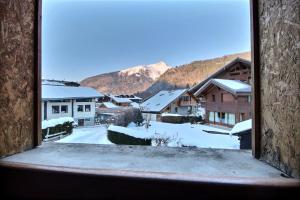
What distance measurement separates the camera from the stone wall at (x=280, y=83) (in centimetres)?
57

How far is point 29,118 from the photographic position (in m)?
0.97

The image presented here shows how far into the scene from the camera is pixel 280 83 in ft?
2.12

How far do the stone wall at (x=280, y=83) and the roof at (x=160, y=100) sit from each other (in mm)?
1535

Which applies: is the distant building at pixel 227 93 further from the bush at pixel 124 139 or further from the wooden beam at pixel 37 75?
the wooden beam at pixel 37 75

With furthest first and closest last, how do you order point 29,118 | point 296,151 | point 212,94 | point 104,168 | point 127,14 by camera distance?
point 212,94 → point 127,14 → point 29,118 → point 104,168 → point 296,151

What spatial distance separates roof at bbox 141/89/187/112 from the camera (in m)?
2.41

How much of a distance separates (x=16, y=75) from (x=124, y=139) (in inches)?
56.6

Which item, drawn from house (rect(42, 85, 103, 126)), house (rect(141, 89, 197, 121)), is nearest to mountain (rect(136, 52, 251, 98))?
house (rect(141, 89, 197, 121))

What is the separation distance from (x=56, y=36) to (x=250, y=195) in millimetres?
1756

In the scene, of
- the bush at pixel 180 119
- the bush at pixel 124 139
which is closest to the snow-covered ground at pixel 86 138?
the bush at pixel 124 139

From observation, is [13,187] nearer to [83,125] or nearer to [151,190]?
[151,190]

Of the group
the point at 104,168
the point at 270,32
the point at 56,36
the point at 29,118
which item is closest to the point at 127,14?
the point at 56,36

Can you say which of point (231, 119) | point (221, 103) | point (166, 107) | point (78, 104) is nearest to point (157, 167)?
point (231, 119)

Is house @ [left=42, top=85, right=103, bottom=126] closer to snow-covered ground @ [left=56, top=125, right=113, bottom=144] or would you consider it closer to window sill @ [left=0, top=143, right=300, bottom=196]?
snow-covered ground @ [left=56, top=125, right=113, bottom=144]
